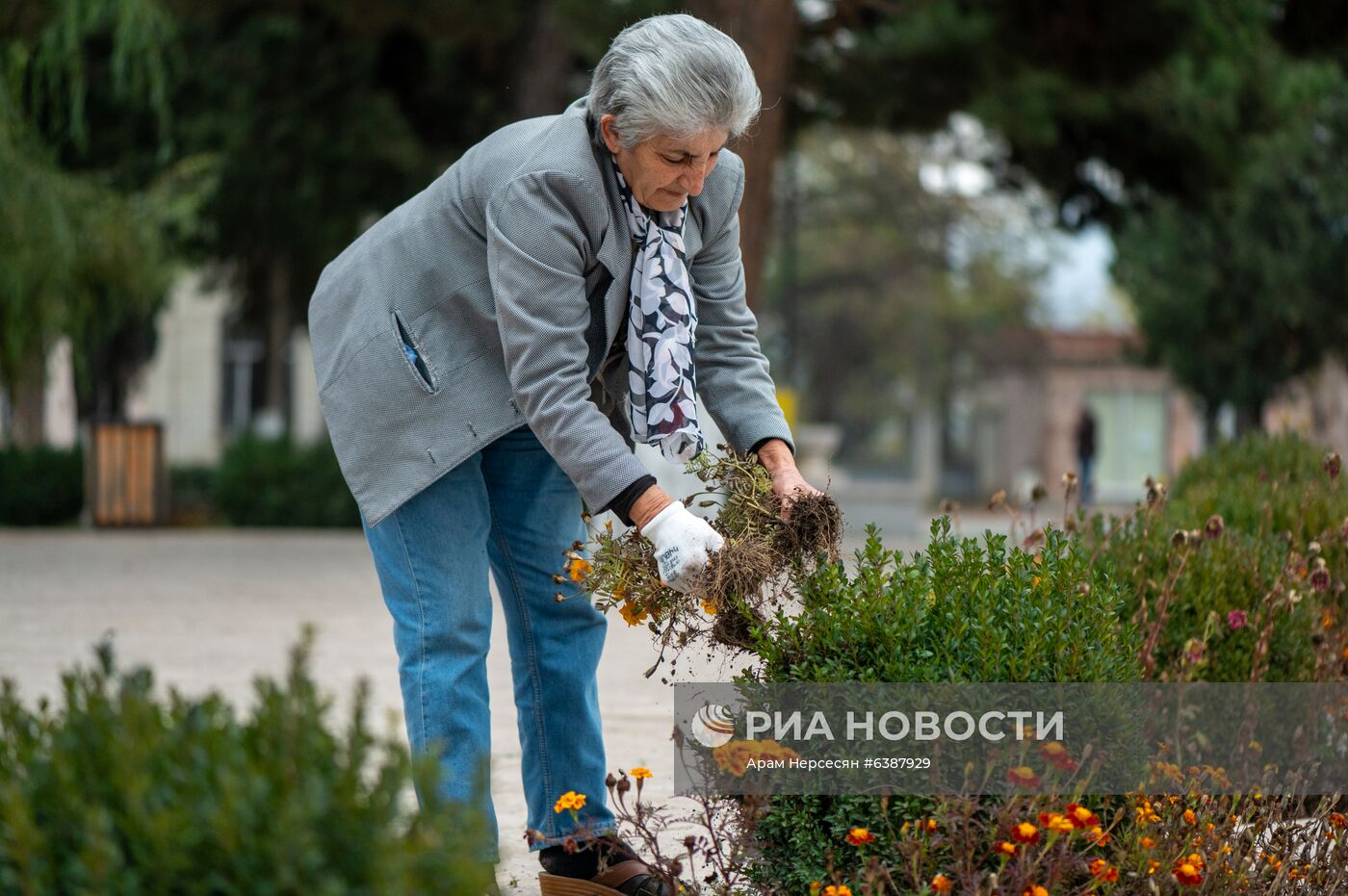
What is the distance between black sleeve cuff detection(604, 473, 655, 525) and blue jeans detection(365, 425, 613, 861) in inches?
7.6

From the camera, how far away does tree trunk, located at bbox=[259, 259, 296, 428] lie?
19.2 metres

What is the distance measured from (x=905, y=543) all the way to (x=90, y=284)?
738cm

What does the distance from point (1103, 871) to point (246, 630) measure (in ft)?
18.3

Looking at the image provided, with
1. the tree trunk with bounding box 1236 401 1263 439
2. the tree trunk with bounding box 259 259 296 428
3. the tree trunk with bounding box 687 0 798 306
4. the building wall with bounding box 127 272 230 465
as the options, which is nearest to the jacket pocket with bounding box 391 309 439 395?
the tree trunk with bounding box 687 0 798 306

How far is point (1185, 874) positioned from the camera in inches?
96.7

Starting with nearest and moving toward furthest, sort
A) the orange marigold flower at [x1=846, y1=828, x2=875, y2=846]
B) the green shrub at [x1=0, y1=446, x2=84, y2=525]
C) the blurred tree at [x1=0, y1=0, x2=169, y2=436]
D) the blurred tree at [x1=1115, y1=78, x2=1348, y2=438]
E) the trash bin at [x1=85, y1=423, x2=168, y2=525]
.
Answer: the orange marigold flower at [x1=846, y1=828, x2=875, y2=846], the blurred tree at [x1=0, y1=0, x2=169, y2=436], the trash bin at [x1=85, y1=423, x2=168, y2=525], the green shrub at [x1=0, y1=446, x2=84, y2=525], the blurred tree at [x1=1115, y1=78, x2=1348, y2=438]

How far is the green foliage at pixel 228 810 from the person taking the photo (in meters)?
1.35

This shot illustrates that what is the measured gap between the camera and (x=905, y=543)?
46.2ft

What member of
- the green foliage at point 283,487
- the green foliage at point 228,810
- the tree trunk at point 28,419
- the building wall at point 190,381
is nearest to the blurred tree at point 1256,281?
the green foliage at point 283,487

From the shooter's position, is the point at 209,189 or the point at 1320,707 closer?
the point at 1320,707

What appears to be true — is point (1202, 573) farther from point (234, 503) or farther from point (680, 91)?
point (234, 503)

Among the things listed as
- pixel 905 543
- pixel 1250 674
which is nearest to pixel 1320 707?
A: pixel 1250 674

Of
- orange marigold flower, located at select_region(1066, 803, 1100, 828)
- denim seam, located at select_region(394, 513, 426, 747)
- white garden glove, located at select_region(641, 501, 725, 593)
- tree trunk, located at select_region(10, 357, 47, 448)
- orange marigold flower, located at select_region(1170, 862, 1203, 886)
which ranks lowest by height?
tree trunk, located at select_region(10, 357, 47, 448)

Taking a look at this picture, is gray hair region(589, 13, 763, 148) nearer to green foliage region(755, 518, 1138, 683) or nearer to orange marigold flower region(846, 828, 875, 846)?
green foliage region(755, 518, 1138, 683)
